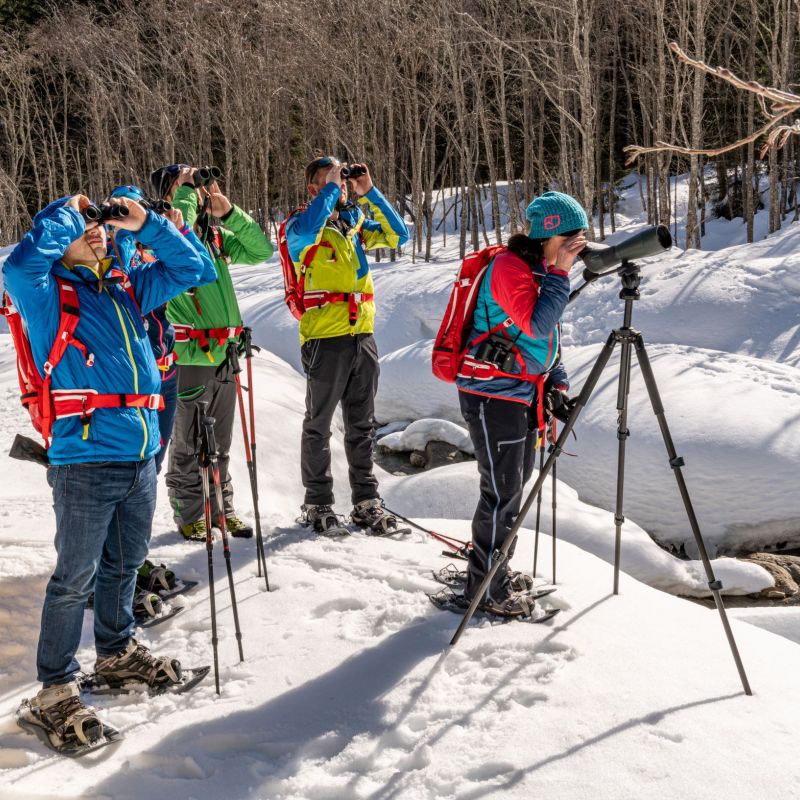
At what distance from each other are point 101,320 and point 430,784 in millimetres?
1970

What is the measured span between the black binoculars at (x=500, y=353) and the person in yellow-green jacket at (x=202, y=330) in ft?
5.26

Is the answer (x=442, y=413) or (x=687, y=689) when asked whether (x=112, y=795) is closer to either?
(x=687, y=689)

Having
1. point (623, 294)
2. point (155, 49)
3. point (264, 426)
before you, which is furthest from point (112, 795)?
point (155, 49)

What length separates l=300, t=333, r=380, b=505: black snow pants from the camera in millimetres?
4562

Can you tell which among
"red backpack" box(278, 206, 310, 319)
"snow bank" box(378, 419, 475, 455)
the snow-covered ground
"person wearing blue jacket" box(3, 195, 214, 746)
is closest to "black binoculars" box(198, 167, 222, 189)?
"red backpack" box(278, 206, 310, 319)

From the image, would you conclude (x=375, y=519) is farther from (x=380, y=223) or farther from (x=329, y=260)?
(x=380, y=223)

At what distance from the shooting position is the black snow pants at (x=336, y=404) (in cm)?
456

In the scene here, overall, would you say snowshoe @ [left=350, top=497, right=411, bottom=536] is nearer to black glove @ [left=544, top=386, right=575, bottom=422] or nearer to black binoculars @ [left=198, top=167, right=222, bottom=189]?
black glove @ [left=544, top=386, right=575, bottom=422]

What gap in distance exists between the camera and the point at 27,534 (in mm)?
4609

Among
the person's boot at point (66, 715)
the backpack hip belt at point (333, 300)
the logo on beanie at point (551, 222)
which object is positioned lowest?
the person's boot at point (66, 715)

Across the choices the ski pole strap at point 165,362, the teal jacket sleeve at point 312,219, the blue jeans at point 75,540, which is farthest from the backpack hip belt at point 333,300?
the blue jeans at point 75,540

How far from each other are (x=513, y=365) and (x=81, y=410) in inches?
69.5

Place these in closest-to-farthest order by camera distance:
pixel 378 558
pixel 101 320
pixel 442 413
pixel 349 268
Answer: pixel 101 320
pixel 378 558
pixel 349 268
pixel 442 413

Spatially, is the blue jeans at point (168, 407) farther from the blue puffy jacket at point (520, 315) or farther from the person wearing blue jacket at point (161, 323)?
the blue puffy jacket at point (520, 315)
